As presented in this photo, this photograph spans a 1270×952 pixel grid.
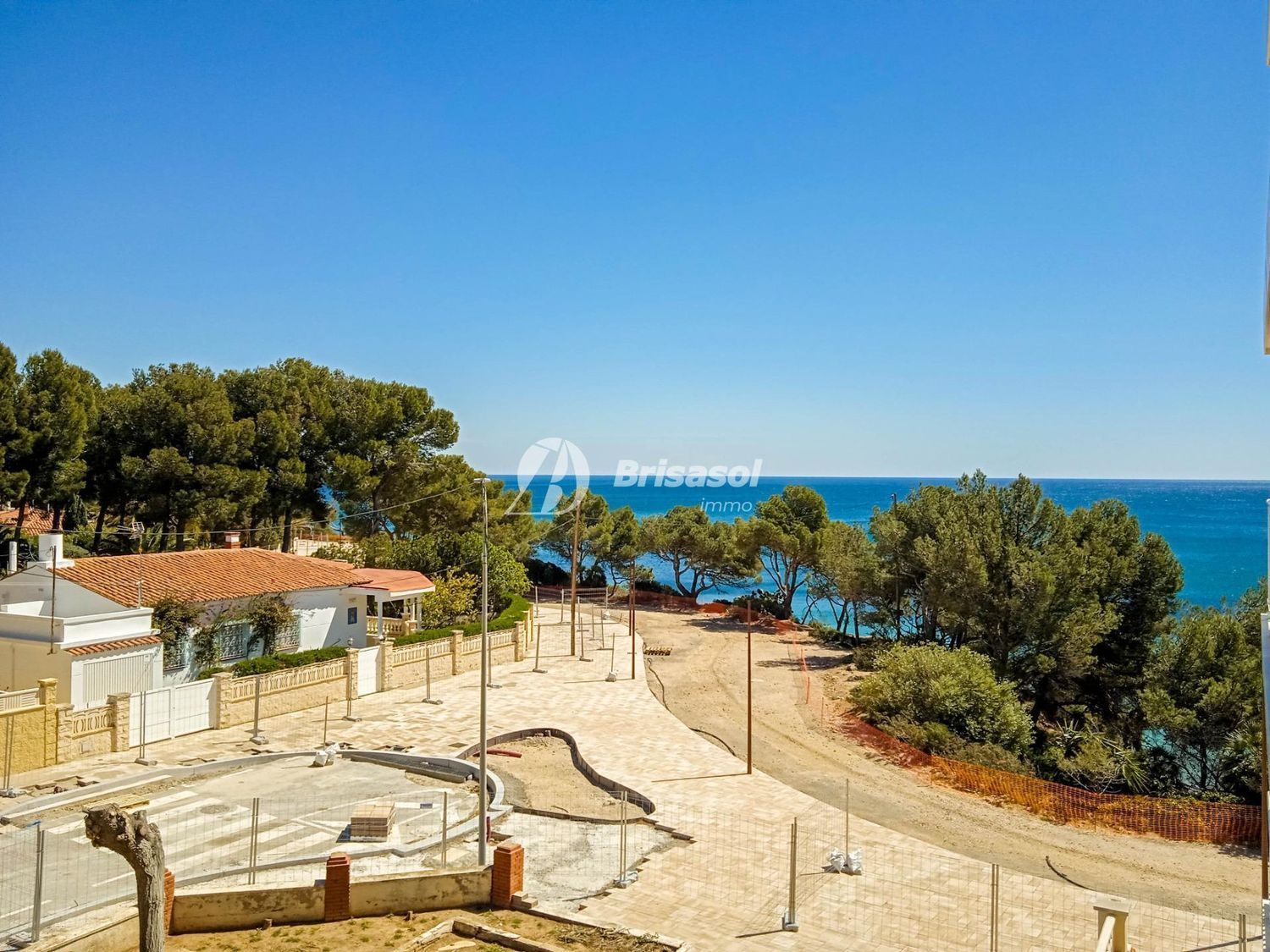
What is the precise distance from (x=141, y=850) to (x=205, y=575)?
17914 mm

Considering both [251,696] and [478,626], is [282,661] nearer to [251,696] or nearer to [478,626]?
[251,696]

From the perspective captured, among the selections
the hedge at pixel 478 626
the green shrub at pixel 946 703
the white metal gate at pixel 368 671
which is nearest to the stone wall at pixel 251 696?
the white metal gate at pixel 368 671

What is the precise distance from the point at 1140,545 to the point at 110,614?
99.6 ft

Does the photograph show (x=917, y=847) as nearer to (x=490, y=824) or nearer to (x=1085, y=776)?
(x=490, y=824)

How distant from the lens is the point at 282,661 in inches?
860

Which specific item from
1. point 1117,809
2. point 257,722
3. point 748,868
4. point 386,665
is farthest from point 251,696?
point 1117,809

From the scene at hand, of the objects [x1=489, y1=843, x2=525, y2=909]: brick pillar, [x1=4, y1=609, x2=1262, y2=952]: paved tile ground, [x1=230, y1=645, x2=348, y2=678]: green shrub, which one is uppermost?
[x1=230, y1=645, x2=348, y2=678]: green shrub

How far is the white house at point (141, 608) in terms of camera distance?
1903 cm

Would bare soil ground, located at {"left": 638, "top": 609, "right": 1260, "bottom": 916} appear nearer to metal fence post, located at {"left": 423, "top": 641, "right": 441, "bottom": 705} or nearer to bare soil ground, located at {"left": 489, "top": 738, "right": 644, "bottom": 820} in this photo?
bare soil ground, located at {"left": 489, "top": 738, "right": 644, "bottom": 820}

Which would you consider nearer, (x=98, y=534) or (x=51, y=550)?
(x=51, y=550)

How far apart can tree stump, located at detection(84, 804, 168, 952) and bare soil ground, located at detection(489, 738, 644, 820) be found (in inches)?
328

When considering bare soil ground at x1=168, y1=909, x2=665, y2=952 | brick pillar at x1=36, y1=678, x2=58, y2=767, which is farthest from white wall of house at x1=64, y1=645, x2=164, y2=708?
bare soil ground at x1=168, y1=909, x2=665, y2=952

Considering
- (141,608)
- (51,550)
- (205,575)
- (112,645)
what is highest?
(51,550)

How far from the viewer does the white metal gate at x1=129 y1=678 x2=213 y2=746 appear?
60.3ft
